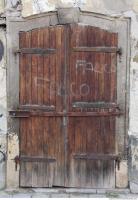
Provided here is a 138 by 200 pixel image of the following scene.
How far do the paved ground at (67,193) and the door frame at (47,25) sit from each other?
214 mm

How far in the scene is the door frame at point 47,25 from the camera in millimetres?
7930

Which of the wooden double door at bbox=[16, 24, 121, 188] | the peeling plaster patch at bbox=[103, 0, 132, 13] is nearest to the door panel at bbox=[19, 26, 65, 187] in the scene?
the wooden double door at bbox=[16, 24, 121, 188]

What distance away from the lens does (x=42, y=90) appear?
26.5ft

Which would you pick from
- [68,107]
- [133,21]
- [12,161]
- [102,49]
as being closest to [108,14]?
[133,21]

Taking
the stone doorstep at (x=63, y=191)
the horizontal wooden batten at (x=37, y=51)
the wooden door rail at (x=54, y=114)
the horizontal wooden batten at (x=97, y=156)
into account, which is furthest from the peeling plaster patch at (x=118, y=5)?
the stone doorstep at (x=63, y=191)

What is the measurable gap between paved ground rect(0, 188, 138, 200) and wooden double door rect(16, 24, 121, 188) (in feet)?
0.33

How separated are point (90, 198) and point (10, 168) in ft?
4.28

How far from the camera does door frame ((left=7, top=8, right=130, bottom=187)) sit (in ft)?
26.0

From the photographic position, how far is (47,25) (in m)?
7.96

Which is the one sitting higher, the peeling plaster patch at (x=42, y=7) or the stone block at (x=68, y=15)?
the peeling plaster patch at (x=42, y=7)

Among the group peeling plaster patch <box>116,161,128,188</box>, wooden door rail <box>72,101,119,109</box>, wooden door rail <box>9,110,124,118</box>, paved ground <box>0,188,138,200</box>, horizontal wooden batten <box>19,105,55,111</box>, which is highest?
wooden door rail <box>72,101,119,109</box>

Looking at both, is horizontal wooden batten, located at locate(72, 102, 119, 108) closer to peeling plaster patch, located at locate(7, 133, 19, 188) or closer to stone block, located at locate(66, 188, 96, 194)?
peeling plaster patch, located at locate(7, 133, 19, 188)

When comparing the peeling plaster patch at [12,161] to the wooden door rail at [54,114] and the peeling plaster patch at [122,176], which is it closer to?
the wooden door rail at [54,114]

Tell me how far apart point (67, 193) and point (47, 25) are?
96.8 inches
